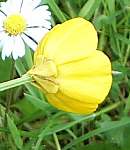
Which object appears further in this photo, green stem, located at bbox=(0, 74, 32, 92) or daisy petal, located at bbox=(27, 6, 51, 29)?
daisy petal, located at bbox=(27, 6, 51, 29)

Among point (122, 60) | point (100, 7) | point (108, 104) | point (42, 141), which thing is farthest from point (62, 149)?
point (100, 7)

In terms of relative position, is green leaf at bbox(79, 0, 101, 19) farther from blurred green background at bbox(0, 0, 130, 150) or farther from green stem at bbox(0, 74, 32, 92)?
green stem at bbox(0, 74, 32, 92)

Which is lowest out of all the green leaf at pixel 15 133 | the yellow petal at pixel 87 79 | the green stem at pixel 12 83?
the green leaf at pixel 15 133

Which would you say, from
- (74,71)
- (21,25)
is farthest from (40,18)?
(74,71)

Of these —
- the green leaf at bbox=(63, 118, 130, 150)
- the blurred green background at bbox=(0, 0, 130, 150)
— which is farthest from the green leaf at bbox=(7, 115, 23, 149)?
the green leaf at bbox=(63, 118, 130, 150)

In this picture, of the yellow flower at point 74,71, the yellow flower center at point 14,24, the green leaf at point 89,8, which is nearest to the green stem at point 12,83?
the yellow flower at point 74,71

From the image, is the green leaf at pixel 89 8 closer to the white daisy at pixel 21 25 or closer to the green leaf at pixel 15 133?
the white daisy at pixel 21 25

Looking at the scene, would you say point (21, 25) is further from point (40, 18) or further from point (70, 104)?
point (70, 104)
